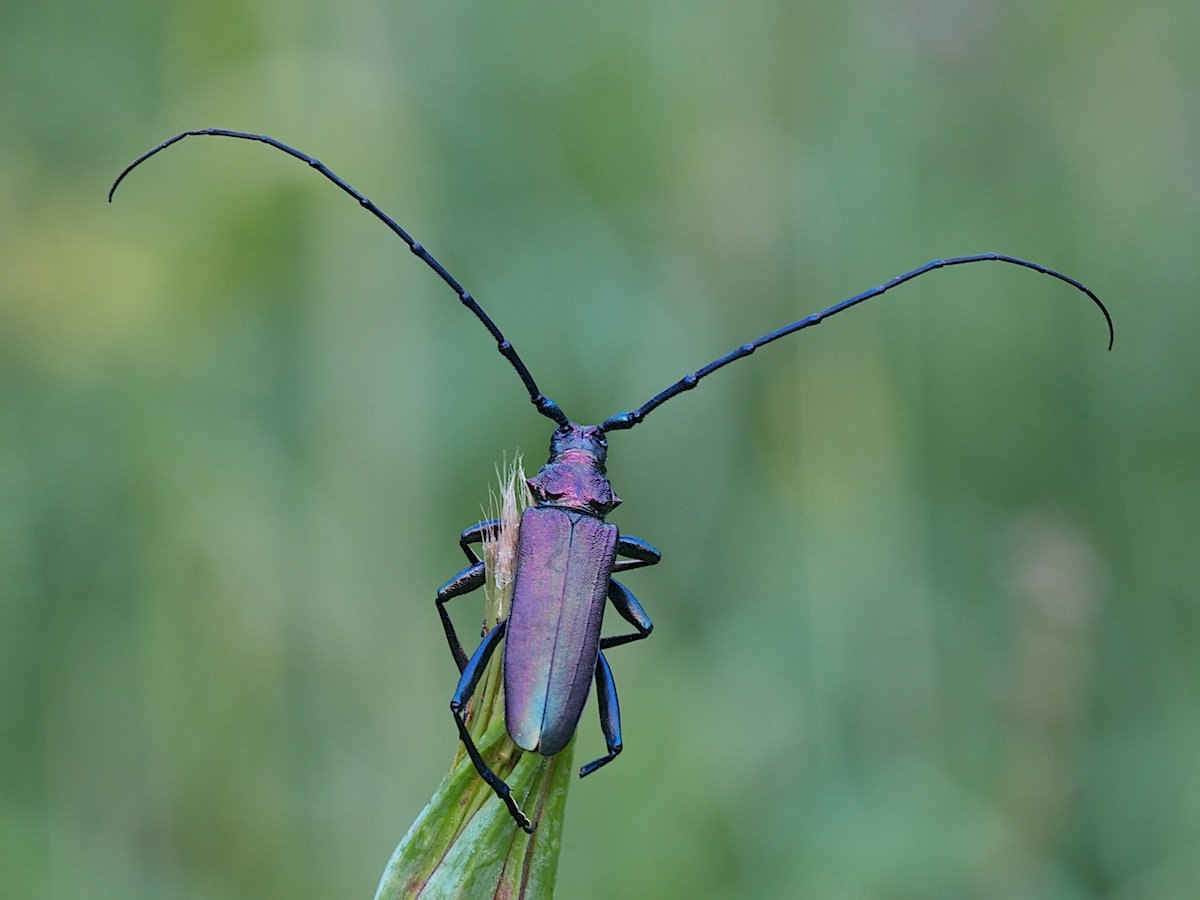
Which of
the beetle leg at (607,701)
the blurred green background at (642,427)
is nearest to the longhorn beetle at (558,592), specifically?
the beetle leg at (607,701)

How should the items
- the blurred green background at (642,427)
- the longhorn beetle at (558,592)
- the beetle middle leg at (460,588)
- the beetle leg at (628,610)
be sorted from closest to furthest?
the longhorn beetle at (558,592), the beetle middle leg at (460,588), the beetle leg at (628,610), the blurred green background at (642,427)

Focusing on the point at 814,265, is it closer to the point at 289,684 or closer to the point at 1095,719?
the point at 1095,719

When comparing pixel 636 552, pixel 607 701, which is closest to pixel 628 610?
pixel 636 552

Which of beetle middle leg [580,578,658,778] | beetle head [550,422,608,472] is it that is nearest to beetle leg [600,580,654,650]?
beetle middle leg [580,578,658,778]

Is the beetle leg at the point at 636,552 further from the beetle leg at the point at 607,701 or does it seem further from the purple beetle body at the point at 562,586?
the beetle leg at the point at 607,701

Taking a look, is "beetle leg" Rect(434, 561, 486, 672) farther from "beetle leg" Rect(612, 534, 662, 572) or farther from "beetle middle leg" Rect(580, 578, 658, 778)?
"beetle leg" Rect(612, 534, 662, 572)

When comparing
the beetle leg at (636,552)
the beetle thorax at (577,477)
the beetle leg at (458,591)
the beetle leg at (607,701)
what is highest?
the beetle thorax at (577,477)

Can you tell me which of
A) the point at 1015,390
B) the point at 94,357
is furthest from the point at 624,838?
the point at 1015,390

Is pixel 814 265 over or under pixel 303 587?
over

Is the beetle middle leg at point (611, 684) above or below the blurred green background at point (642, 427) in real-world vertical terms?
below
